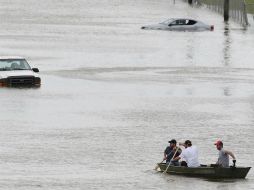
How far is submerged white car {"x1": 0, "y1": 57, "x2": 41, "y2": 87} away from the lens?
6291cm

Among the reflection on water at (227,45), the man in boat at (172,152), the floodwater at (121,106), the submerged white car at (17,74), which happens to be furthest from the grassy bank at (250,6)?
the man in boat at (172,152)

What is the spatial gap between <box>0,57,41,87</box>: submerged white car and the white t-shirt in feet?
84.2

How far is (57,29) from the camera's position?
114m

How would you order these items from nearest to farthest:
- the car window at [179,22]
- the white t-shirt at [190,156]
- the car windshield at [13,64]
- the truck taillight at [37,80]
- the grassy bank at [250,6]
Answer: the white t-shirt at [190,156] < the truck taillight at [37,80] < the car windshield at [13,64] < the car window at [179,22] < the grassy bank at [250,6]

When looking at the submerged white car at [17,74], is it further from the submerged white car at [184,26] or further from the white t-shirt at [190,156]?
the submerged white car at [184,26]

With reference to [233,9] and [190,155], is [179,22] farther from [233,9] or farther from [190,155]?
[190,155]

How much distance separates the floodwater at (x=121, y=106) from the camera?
3950 cm

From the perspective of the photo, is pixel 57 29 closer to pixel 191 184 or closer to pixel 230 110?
pixel 230 110

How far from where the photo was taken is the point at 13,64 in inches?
2547

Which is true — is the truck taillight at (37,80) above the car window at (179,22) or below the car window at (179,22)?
above

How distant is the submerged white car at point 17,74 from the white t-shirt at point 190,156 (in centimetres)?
2567

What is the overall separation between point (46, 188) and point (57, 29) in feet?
259

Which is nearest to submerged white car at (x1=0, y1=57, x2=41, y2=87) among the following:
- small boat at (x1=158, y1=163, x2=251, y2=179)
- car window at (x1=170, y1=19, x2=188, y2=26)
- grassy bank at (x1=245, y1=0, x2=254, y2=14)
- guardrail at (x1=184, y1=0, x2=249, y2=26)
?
small boat at (x1=158, y1=163, x2=251, y2=179)

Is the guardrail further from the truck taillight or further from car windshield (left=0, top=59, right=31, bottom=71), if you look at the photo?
the truck taillight
